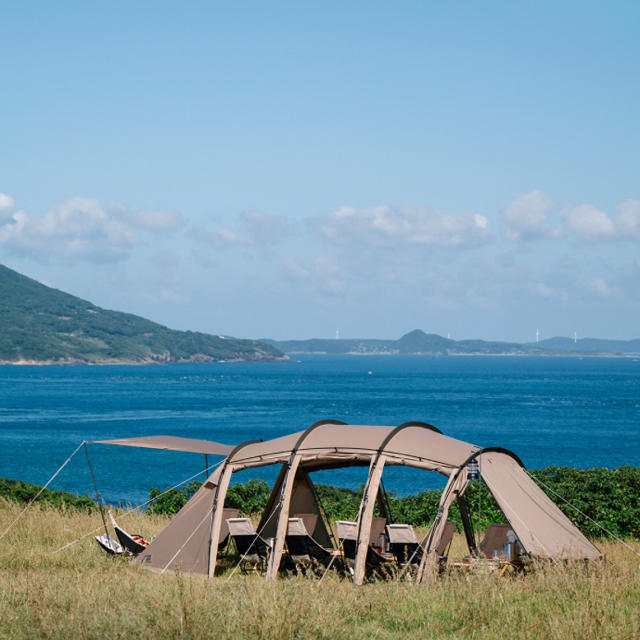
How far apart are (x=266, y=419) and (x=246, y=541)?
204ft

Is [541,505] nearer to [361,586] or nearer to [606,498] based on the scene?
[361,586]

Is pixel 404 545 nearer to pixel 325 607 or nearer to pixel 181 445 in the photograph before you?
pixel 325 607

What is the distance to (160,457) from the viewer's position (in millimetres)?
54625

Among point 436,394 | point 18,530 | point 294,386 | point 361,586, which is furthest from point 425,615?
point 294,386

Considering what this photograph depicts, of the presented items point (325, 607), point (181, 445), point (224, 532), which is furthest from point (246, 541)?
point (325, 607)

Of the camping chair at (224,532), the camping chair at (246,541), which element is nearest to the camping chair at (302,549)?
the camping chair at (246,541)

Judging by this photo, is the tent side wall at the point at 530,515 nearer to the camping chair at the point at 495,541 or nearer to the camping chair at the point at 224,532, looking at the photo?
the camping chair at the point at 495,541

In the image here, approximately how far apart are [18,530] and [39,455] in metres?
36.6

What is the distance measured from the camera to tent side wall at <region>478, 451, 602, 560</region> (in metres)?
12.1

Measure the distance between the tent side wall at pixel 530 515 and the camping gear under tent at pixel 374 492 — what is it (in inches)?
0.5

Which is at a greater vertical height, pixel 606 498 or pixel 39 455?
pixel 606 498

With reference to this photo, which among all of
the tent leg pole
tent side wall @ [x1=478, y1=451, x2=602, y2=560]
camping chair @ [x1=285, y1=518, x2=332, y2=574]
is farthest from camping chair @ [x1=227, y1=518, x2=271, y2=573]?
tent side wall @ [x1=478, y1=451, x2=602, y2=560]

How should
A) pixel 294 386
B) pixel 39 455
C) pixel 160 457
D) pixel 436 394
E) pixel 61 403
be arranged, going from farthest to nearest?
pixel 294 386
pixel 436 394
pixel 61 403
pixel 160 457
pixel 39 455

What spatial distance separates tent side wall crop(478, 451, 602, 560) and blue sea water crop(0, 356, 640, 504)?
2462 cm
